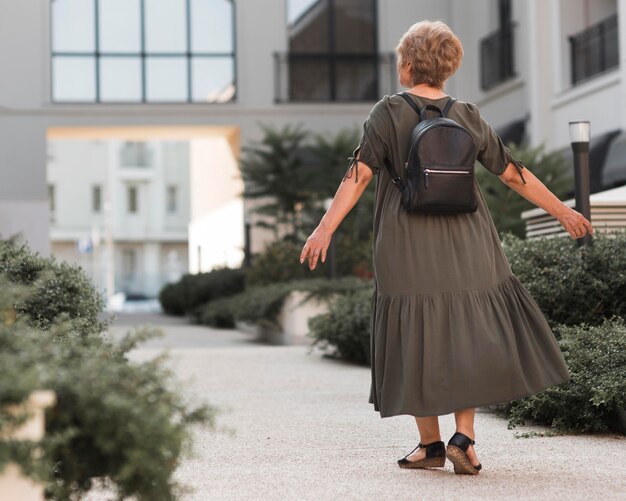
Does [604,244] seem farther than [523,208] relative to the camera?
No

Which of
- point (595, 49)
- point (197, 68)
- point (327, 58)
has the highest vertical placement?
point (327, 58)

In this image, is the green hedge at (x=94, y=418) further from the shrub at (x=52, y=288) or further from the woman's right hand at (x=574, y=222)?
the shrub at (x=52, y=288)

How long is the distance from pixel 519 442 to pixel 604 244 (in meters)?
2.44

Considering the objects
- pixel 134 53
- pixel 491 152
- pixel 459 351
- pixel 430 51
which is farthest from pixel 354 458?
pixel 134 53

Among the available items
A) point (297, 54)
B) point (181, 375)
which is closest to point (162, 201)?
point (297, 54)

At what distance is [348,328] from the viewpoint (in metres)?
11.4

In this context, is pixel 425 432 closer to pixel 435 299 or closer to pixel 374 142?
pixel 435 299

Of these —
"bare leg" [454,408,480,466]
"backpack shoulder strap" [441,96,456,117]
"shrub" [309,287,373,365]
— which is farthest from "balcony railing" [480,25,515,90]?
"bare leg" [454,408,480,466]

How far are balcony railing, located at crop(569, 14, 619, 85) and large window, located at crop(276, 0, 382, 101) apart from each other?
640 centimetres

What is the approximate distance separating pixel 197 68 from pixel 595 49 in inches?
Result: 350

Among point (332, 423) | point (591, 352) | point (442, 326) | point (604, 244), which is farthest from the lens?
point (604, 244)

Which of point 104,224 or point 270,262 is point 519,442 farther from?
point 104,224

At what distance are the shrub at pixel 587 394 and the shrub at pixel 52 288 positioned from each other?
90.8 inches

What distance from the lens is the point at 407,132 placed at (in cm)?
500
